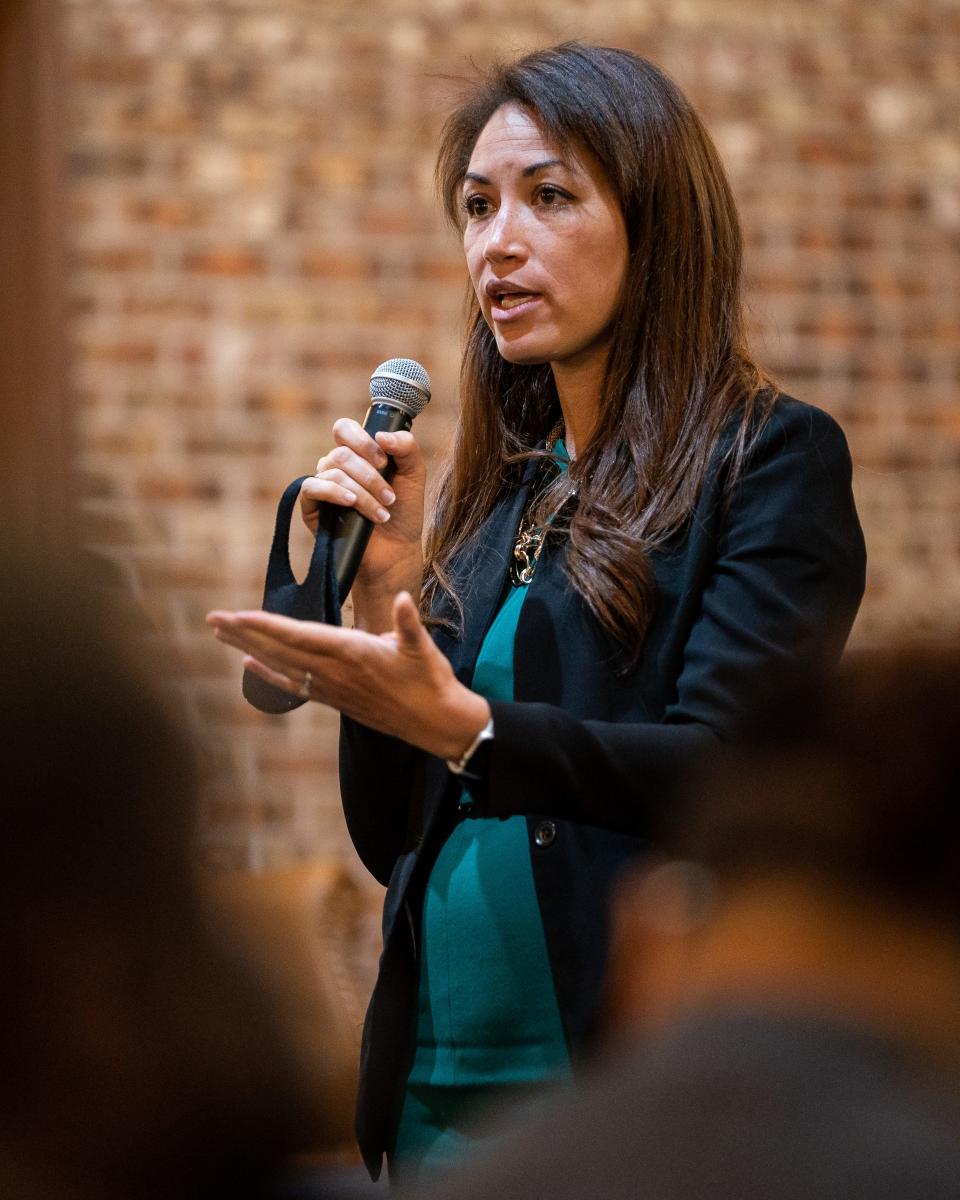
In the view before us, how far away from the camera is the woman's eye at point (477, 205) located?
186 centimetres

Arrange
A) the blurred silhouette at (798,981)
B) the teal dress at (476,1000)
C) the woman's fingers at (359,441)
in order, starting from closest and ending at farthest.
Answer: the blurred silhouette at (798,981) → the teal dress at (476,1000) → the woman's fingers at (359,441)

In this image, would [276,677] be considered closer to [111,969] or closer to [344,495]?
[344,495]

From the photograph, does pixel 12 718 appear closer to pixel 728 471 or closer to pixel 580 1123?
pixel 580 1123

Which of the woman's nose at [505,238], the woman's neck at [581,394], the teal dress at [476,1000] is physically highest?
the woman's nose at [505,238]

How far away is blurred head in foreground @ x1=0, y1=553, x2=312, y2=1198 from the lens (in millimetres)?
656

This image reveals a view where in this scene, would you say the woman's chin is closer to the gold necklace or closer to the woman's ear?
the gold necklace

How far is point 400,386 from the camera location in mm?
1808

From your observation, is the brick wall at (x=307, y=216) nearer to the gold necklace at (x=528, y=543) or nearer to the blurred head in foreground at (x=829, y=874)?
the gold necklace at (x=528, y=543)

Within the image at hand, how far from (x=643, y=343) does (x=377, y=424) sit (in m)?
0.29

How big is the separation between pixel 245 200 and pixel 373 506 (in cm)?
225

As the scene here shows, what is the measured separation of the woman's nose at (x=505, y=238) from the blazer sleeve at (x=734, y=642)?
0.33 m

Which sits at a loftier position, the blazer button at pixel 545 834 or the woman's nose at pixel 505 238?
the woman's nose at pixel 505 238

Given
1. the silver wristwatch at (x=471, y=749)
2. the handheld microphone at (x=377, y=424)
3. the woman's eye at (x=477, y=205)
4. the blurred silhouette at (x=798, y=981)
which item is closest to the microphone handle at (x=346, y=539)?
the handheld microphone at (x=377, y=424)

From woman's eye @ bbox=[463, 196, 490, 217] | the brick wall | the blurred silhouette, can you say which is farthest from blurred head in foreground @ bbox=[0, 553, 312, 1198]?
the brick wall
